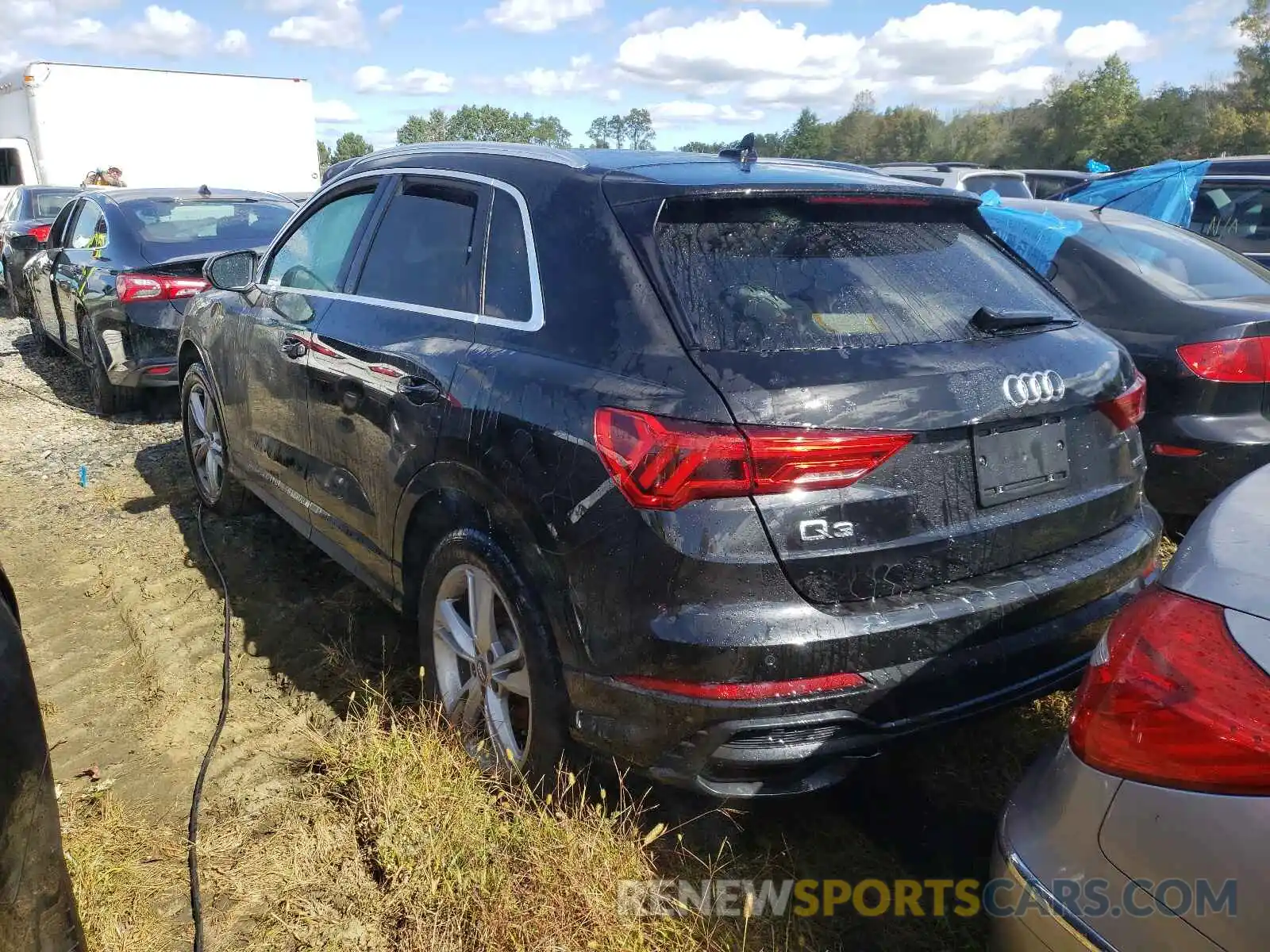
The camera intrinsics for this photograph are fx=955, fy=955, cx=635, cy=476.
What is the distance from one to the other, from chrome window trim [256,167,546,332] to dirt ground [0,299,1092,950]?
1.32 meters

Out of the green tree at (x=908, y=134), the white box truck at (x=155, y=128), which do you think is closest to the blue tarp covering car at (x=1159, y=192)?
the white box truck at (x=155, y=128)

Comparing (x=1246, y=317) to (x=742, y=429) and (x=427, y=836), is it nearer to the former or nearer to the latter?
(x=742, y=429)

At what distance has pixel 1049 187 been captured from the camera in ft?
51.4

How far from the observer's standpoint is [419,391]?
2818 mm

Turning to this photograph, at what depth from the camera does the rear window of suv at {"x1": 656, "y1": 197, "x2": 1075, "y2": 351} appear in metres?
2.24

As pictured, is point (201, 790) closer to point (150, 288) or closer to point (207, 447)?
point (207, 447)

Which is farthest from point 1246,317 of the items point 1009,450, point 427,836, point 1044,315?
point 427,836

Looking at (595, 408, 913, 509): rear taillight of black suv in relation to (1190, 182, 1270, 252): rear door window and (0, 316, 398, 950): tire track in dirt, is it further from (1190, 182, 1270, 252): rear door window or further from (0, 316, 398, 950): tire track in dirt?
(1190, 182, 1270, 252): rear door window

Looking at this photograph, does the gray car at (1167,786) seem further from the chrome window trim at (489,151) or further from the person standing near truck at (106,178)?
the person standing near truck at (106,178)

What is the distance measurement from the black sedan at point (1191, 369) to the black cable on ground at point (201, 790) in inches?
146

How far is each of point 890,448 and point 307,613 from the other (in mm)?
2865

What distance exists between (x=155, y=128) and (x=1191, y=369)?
19.0 meters

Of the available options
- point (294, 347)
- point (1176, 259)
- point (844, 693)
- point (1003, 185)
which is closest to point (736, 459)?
point (844, 693)

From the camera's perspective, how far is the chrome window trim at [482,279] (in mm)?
2553
